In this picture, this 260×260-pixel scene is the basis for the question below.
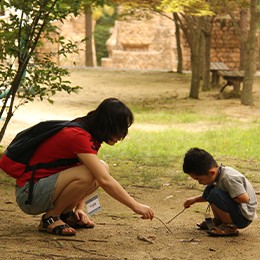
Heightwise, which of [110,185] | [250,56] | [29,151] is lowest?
[110,185]

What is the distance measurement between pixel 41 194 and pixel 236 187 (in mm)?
1348

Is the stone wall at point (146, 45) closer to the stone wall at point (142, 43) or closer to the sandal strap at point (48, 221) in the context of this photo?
the stone wall at point (142, 43)

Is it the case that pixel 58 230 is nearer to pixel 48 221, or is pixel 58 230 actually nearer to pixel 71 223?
pixel 48 221

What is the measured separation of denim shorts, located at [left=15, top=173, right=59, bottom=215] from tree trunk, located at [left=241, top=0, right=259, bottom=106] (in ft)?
29.1

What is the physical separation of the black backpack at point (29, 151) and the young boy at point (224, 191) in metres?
0.83

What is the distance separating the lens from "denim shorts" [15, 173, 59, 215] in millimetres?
2666

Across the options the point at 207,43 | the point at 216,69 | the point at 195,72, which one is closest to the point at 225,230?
the point at 195,72

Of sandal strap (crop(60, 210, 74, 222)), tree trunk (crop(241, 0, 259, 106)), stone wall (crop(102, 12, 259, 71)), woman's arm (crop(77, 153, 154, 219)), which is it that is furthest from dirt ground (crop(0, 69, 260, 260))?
stone wall (crop(102, 12, 259, 71))

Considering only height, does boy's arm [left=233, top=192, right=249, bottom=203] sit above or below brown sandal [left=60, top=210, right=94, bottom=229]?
above

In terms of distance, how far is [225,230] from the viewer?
281cm

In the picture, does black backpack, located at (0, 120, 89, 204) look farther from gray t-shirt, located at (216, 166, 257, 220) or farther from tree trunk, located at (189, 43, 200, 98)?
tree trunk, located at (189, 43, 200, 98)

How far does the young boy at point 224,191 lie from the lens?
268 centimetres

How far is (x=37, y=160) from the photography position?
8.90 ft

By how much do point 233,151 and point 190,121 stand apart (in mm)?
3041
